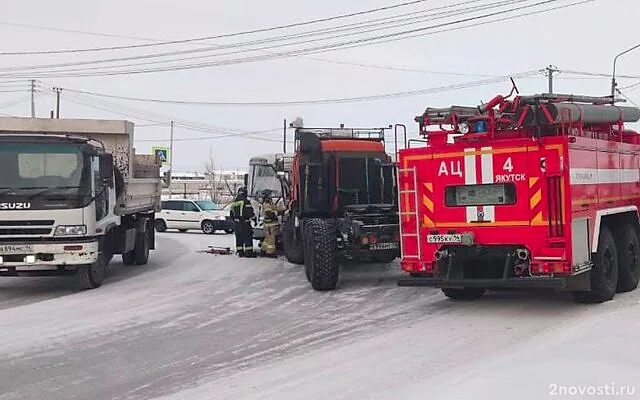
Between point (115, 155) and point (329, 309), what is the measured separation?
7.34 m

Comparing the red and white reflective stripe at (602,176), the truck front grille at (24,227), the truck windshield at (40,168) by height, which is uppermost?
the truck windshield at (40,168)

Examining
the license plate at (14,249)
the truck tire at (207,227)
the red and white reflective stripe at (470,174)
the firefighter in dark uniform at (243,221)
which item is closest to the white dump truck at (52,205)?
the license plate at (14,249)

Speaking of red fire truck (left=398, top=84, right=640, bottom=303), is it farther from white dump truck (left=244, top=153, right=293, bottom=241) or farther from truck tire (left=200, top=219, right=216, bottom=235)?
truck tire (left=200, top=219, right=216, bottom=235)

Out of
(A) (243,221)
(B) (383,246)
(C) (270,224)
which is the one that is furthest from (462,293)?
(A) (243,221)

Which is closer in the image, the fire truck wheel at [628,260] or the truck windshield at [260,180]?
the fire truck wheel at [628,260]

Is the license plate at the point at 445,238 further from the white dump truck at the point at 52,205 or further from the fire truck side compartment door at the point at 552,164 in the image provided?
the white dump truck at the point at 52,205

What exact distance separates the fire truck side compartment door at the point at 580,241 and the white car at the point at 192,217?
2406cm

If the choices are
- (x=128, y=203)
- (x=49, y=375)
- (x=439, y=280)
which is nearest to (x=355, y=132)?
(x=128, y=203)

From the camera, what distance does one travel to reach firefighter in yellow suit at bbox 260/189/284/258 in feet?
59.9

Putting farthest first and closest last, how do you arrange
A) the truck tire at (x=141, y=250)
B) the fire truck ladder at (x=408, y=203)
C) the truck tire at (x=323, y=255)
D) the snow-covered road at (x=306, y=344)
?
the truck tire at (x=141, y=250)
the truck tire at (x=323, y=255)
the fire truck ladder at (x=408, y=203)
the snow-covered road at (x=306, y=344)

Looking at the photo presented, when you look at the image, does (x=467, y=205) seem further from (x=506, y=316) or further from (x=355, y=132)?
(x=355, y=132)

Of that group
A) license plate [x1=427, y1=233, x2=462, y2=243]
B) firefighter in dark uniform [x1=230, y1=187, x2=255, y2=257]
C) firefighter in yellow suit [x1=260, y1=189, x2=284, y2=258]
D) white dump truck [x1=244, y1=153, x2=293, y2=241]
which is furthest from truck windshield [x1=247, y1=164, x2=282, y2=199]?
license plate [x1=427, y1=233, x2=462, y2=243]

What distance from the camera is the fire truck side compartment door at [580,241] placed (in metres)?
8.96

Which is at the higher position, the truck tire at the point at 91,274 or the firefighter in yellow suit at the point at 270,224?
the firefighter in yellow suit at the point at 270,224
